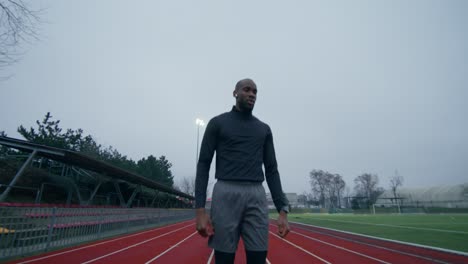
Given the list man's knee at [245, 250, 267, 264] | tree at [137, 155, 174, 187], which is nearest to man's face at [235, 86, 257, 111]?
man's knee at [245, 250, 267, 264]

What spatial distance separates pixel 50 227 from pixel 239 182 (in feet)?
29.4

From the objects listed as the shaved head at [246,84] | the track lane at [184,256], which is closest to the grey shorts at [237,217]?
the shaved head at [246,84]

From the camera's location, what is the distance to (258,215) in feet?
5.65

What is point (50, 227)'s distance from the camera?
8023 millimetres

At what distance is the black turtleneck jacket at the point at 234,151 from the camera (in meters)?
1.79

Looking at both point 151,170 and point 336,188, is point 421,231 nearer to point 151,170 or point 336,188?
point 151,170

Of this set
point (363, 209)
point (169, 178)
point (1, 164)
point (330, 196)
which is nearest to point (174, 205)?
point (169, 178)

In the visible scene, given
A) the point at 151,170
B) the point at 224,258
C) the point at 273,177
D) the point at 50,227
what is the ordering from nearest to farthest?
the point at 224,258
the point at 273,177
the point at 50,227
the point at 151,170

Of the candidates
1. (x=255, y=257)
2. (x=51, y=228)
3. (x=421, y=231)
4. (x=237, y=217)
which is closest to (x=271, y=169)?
(x=237, y=217)

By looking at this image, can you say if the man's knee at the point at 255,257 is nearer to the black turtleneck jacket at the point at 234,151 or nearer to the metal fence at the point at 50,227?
the black turtleneck jacket at the point at 234,151

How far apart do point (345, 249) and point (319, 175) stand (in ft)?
217

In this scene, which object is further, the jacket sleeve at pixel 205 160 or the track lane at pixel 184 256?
the track lane at pixel 184 256

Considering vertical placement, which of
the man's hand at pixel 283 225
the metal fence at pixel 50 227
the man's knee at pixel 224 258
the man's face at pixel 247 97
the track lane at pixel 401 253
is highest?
the man's face at pixel 247 97

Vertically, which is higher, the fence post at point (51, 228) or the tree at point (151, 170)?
the tree at point (151, 170)
